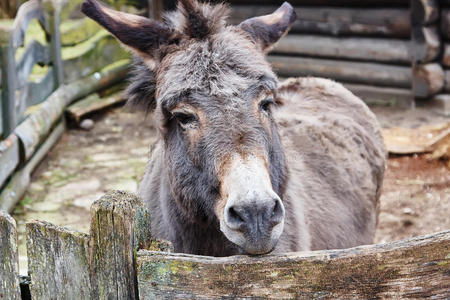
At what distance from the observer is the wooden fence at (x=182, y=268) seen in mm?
1731

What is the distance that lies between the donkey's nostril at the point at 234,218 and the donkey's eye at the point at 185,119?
0.59 m

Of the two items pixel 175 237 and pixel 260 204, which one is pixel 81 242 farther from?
pixel 175 237

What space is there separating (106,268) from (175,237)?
1.22 m

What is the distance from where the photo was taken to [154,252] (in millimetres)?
1824

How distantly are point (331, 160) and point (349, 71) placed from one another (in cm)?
516

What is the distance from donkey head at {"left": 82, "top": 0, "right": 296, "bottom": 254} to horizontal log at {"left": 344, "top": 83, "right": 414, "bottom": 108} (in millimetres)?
5962

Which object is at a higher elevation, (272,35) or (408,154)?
(272,35)

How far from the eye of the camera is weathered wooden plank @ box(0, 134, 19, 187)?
5488mm

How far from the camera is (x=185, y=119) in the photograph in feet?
8.73

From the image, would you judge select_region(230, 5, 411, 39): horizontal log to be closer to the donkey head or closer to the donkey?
the donkey

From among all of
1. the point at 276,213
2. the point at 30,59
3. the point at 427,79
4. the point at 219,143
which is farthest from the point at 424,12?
the point at 276,213

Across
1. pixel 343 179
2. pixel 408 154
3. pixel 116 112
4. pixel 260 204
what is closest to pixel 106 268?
pixel 260 204

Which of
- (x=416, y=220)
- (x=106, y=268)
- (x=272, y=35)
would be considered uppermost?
(x=272, y=35)

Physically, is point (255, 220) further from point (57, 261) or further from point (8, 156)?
point (8, 156)
